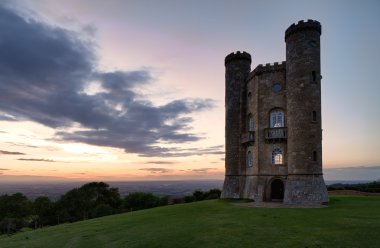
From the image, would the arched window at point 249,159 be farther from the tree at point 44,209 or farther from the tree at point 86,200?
the tree at point 44,209

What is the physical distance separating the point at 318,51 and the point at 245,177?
55.0ft

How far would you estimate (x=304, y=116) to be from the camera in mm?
30203

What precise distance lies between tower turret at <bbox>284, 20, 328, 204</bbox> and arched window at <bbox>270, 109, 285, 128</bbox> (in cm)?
218

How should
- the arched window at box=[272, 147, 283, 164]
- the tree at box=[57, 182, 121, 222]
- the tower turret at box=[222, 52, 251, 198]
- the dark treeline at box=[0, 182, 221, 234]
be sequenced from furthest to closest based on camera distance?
the tree at box=[57, 182, 121, 222]
the dark treeline at box=[0, 182, 221, 234]
the tower turret at box=[222, 52, 251, 198]
the arched window at box=[272, 147, 283, 164]

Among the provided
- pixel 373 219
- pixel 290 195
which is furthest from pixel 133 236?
pixel 290 195

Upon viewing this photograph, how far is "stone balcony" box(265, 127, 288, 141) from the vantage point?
108ft

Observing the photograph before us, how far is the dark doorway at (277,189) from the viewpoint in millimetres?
34678

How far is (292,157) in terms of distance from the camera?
30531mm

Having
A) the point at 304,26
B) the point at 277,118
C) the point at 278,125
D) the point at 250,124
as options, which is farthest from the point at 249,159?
the point at 304,26

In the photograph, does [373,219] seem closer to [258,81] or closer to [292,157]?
[292,157]

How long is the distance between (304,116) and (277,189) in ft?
31.4

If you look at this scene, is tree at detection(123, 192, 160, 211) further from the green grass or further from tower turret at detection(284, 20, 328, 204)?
the green grass

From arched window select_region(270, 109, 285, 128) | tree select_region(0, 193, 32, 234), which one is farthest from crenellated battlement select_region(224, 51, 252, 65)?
tree select_region(0, 193, 32, 234)

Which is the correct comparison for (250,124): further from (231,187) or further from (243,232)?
(243,232)
